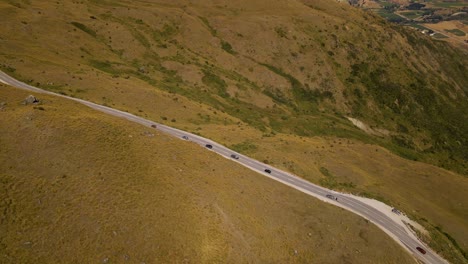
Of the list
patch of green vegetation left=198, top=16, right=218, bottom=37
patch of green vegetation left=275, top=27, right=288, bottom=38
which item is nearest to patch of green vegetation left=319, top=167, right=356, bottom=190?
patch of green vegetation left=198, top=16, right=218, bottom=37

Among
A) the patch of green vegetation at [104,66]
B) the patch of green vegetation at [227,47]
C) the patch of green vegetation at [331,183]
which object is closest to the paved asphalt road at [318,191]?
the patch of green vegetation at [331,183]

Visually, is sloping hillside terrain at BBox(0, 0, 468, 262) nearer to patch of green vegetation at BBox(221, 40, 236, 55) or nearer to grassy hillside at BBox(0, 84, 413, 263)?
patch of green vegetation at BBox(221, 40, 236, 55)

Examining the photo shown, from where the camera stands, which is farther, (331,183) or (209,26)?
(209,26)

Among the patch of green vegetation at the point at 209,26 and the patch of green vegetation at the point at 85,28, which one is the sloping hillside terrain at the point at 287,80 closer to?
the patch of green vegetation at the point at 85,28

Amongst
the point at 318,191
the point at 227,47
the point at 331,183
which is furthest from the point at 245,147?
the point at 227,47

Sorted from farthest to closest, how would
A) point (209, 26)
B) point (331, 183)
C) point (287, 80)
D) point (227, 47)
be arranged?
point (209, 26) → point (227, 47) → point (287, 80) → point (331, 183)

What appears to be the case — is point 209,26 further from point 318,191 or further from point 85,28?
point 318,191
